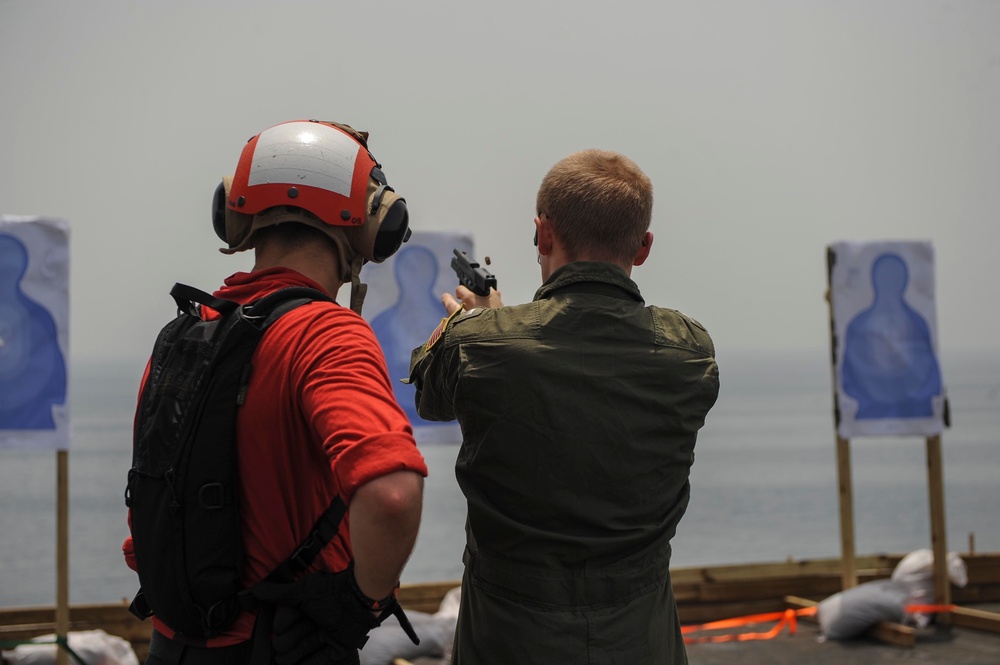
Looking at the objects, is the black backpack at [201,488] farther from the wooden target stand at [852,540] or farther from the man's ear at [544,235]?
the wooden target stand at [852,540]

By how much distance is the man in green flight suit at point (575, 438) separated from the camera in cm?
154

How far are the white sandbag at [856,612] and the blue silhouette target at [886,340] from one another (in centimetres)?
78

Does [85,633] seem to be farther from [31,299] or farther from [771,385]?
[771,385]

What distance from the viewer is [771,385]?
1031cm

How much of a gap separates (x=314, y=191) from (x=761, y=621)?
4.18 meters

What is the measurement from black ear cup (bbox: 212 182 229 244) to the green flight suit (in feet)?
1.27

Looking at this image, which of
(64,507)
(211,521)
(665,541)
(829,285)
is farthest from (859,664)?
(211,521)

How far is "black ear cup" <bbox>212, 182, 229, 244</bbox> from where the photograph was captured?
1571 millimetres

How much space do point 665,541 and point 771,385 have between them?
29.6 ft

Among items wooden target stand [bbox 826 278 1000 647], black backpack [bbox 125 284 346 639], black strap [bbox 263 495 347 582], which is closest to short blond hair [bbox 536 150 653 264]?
black backpack [bbox 125 284 346 639]

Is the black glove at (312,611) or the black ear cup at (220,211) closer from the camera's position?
the black glove at (312,611)

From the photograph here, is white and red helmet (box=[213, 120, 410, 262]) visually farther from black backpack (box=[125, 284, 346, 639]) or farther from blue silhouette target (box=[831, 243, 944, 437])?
blue silhouette target (box=[831, 243, 944, 437])

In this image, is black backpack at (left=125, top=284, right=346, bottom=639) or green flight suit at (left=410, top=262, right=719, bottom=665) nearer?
black backpack at (left=125, top=284, right=346, bottom=639)

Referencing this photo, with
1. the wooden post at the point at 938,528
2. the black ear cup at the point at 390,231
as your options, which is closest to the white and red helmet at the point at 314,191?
the black ear cup at the point at 390,231
